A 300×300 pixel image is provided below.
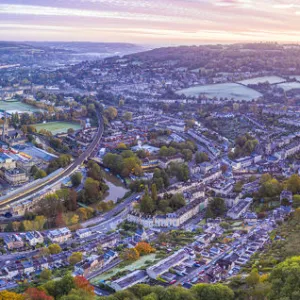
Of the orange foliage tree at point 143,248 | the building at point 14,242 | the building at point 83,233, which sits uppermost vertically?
the orange foliage tree at point 143,248

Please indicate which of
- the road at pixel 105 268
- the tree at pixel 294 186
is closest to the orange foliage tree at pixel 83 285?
the road at pixel 105 268

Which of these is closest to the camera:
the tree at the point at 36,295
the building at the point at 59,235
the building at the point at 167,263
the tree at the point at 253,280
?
the tree at the point at 36,295

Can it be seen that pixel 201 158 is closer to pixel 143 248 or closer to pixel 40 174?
pixel 40 174

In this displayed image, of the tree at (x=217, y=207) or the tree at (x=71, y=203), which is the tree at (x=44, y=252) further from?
the tree at (x=217, y=207)

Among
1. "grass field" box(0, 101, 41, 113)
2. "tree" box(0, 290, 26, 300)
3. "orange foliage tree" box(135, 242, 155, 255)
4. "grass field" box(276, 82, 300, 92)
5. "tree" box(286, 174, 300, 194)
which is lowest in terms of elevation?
"orange foliage tree" box(135, 242, 155, 255)

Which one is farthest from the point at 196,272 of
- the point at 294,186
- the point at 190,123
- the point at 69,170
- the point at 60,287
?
the point at 190,123

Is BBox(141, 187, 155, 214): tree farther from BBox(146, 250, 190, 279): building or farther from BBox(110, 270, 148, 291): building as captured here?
BBox(110, 270, 148, 291): building

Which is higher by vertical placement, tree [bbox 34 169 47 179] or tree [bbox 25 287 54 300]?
tree [bbox 34 169 47 179]

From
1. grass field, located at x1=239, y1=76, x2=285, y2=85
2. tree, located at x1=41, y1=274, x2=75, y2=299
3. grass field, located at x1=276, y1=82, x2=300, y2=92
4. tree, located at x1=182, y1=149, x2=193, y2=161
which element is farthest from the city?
grass field, located at x1=239, y1=76, x2=285, y2=85
